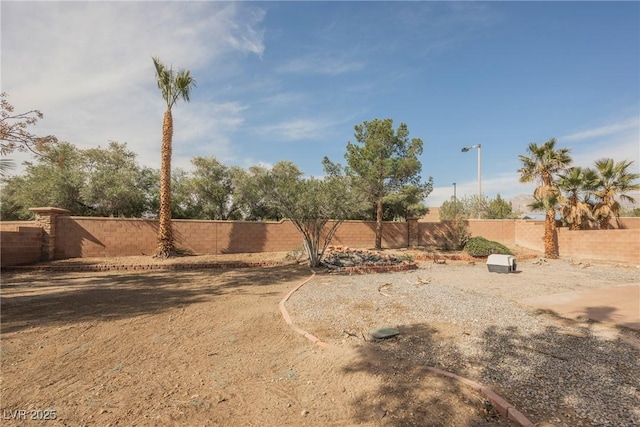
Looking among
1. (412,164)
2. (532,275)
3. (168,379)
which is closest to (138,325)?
(168,379)

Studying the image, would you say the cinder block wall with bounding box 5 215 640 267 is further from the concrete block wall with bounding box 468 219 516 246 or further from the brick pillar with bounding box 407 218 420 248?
the concrete block wall with bounding box 468 219 516 246

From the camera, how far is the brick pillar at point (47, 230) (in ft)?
42.6

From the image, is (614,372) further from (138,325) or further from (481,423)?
(138,325)

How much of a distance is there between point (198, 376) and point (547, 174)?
20384mm

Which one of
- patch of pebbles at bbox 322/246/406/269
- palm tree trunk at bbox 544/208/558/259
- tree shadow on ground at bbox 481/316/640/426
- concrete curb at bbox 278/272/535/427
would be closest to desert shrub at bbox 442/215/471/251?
palm tree trunk at bbox 544/208/558/259

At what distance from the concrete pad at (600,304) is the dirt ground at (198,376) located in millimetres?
4566

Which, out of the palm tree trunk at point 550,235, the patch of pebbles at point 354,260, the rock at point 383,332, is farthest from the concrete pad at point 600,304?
the palm tree trunk at point 550,235

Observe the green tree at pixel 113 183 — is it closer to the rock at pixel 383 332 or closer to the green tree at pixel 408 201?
the green tree at pixel 408 201

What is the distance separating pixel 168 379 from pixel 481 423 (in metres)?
3.42

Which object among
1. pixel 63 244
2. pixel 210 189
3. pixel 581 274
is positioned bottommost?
pixel 581 274

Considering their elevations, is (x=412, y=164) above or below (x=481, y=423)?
above

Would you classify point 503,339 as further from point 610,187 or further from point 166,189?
point 610,187

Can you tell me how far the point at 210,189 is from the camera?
22.5 meters

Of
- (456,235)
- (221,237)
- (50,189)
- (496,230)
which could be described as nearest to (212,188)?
(221,237)
